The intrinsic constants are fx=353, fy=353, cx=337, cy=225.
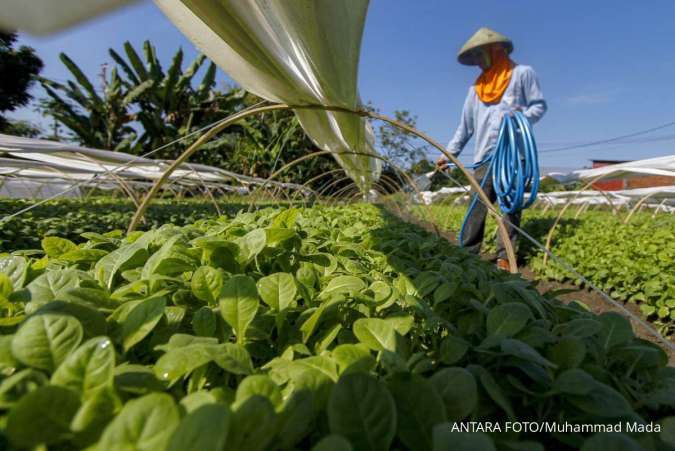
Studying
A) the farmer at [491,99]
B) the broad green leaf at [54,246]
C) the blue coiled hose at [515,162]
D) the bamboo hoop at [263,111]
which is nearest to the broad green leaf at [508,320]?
the bamboo hoop at [263,111]

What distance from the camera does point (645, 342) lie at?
72cm

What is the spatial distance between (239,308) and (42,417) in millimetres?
269

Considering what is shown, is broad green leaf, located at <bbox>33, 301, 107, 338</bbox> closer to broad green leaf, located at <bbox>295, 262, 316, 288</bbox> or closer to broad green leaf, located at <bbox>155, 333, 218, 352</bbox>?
broad green leaf, located at <bbox>155, 333, 218, 352</bbox>

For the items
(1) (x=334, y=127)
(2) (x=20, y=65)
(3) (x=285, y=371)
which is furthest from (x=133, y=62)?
(3) (x=285, y=371)

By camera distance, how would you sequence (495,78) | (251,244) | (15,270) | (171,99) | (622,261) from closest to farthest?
(15,270) → (251,244) → (622,261) → (495,78) → (171,99)

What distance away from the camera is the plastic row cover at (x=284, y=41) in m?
1.10

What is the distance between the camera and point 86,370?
0.38 meters

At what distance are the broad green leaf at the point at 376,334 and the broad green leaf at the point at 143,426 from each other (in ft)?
0.91

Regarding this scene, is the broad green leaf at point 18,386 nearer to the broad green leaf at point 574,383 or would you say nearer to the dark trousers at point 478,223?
the broad green leaf at point 574,383

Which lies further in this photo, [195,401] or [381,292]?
[381,292]


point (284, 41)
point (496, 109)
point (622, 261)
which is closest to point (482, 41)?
point (496, 109)

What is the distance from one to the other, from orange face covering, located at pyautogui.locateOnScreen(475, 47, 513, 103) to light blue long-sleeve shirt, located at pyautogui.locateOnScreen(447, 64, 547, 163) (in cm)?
6

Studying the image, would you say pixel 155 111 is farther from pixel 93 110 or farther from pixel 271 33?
pixel 271 33

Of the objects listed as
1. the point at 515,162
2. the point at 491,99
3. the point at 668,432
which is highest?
the point at 491,99
